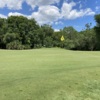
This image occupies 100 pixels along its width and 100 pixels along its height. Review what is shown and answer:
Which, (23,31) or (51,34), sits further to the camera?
(51,34)

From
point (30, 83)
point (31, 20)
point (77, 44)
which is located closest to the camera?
point (30, 83)

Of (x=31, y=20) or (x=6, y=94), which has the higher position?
(x=31, y=20)

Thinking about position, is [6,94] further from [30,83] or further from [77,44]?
[77,44]

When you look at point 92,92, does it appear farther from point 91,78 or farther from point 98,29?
point 98,29

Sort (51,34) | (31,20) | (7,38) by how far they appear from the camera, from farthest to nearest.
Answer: (51,34) → (31,20) → (7,38)

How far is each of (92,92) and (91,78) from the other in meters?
1.73

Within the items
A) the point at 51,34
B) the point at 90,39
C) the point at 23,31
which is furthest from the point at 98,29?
the point at 51,34

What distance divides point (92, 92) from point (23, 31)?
2043 inches

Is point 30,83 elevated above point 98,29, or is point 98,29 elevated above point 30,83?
point 98,29

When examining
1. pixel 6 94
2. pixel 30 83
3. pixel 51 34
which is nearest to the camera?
pixel 6 94

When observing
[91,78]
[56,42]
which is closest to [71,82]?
[91,78]

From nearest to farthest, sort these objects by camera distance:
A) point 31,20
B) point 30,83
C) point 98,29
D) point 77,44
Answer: point 30,83, point 98,29, point 77,44, point 31,20

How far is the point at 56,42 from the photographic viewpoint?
2901 inches

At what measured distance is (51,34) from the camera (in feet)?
260
